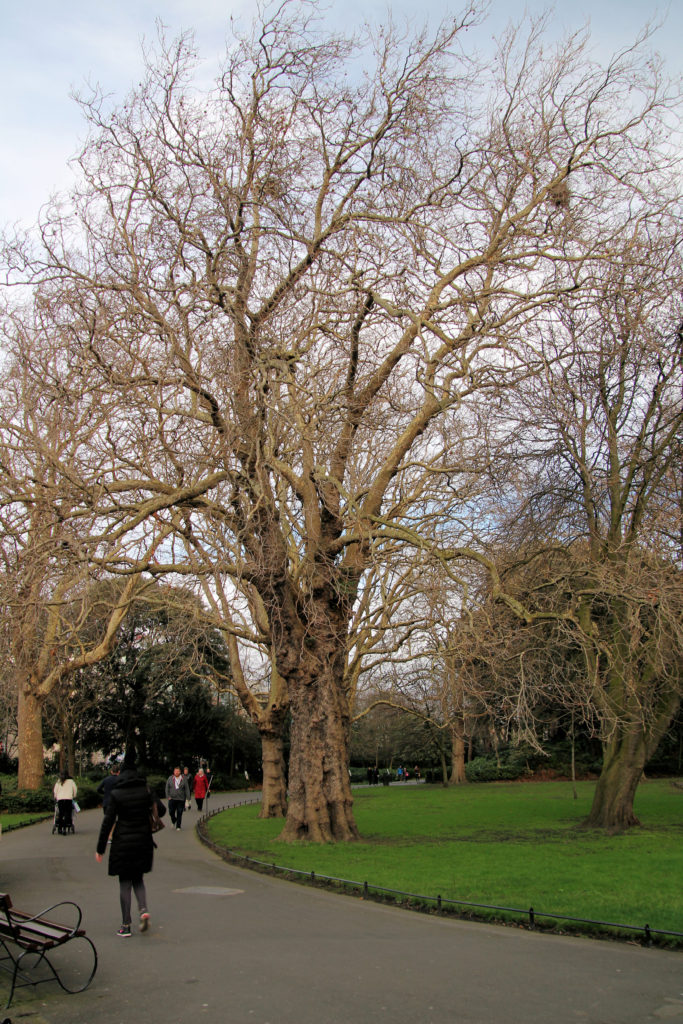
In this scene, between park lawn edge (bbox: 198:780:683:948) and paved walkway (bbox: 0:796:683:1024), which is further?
park lawn edge (bbox: 198:780:683:948)

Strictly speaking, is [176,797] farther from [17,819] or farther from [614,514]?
[614,514]

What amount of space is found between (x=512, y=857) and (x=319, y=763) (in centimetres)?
457

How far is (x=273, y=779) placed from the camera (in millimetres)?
28406

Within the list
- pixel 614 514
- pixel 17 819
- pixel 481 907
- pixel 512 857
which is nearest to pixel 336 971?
pixel 481 907

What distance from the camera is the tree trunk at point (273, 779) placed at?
27.3m

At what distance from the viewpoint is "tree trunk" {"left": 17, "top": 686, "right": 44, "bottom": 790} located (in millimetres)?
31297

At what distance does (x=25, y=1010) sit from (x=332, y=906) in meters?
5.10

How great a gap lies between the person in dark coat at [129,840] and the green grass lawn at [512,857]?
3831 mm

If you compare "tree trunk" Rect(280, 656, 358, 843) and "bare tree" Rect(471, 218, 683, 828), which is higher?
"bare tree" Rect(471, 218, 683, 828)

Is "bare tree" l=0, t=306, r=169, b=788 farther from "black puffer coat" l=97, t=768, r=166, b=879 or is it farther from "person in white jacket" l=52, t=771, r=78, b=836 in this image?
"person in white jacket" l=52, t=771, r=78, b=836

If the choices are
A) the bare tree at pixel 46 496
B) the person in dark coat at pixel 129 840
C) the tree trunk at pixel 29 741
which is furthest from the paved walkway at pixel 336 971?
the tree trunk at pixel 29 741

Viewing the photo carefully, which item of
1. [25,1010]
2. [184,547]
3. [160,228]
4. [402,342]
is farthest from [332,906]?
[160,228]

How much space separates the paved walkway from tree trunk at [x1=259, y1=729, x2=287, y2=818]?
55.3ft

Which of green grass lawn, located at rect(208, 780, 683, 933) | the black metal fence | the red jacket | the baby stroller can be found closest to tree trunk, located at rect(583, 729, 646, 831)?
green grass lawn, located at rect(208, 780, 683, 933)
